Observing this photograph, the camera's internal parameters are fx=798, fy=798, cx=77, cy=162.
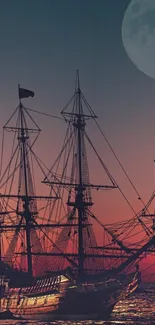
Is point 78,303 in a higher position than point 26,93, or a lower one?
lower

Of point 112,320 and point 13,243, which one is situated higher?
point 13,243

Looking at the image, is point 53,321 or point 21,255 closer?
point 53,321

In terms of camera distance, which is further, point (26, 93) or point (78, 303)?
point (26, 93)

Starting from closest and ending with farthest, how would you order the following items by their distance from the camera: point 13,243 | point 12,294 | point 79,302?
point 79,302, point 12,294, point 13,243

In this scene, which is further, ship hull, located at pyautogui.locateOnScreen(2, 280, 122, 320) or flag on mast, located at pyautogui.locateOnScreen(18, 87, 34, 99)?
flag on mast, located at pyautogui.locateOnScreen(18, 87, 34, 99)

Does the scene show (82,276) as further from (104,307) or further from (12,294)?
(12,294)

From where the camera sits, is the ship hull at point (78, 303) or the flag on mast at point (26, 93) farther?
the flag on mast at point (26, 93)

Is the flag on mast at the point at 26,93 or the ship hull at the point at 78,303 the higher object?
the flag on mast at the point at 26,93

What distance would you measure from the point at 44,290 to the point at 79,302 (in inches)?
331

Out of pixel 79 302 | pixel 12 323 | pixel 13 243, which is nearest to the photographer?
pixel 79 302

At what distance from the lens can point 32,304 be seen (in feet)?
421

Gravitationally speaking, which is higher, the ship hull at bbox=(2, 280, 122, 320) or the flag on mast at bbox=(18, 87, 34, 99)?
the flag on mast at bbox=(18, 87, 34, 99)

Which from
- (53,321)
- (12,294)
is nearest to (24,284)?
(12,294)

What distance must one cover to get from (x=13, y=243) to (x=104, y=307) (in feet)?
103
